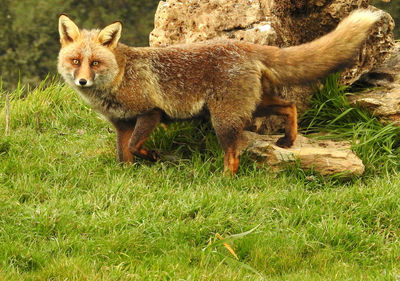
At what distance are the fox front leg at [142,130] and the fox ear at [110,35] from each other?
2.50ft

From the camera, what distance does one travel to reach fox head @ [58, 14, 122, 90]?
6.14 metres

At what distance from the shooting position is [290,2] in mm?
7250

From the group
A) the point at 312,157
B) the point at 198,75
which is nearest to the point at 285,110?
the point at 312,157

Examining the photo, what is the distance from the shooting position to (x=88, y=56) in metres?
6.17

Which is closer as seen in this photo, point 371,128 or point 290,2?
point 371,128

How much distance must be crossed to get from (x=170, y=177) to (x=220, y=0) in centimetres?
220

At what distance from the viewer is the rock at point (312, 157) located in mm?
6152

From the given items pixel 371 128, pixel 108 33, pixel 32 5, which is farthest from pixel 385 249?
pixel 32 5

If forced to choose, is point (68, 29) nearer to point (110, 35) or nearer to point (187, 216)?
point (110, 35)

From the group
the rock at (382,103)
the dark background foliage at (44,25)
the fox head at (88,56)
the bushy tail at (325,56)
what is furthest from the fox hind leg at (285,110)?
the dark background foliage at (44,25)

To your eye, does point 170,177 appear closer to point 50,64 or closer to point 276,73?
point 276,73

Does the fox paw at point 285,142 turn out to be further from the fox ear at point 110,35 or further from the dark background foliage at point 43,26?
the dark background foliage at point 43,26

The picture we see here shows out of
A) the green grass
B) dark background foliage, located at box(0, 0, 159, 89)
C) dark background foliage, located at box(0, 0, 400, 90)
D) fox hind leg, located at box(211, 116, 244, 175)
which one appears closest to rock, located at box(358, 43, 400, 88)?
the green grass

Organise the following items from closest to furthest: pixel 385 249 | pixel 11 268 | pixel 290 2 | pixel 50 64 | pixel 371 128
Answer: pixel 11 268 → pixel 385 249 → pixel 371 128 → pixel 290 2 → pixel 50 64
